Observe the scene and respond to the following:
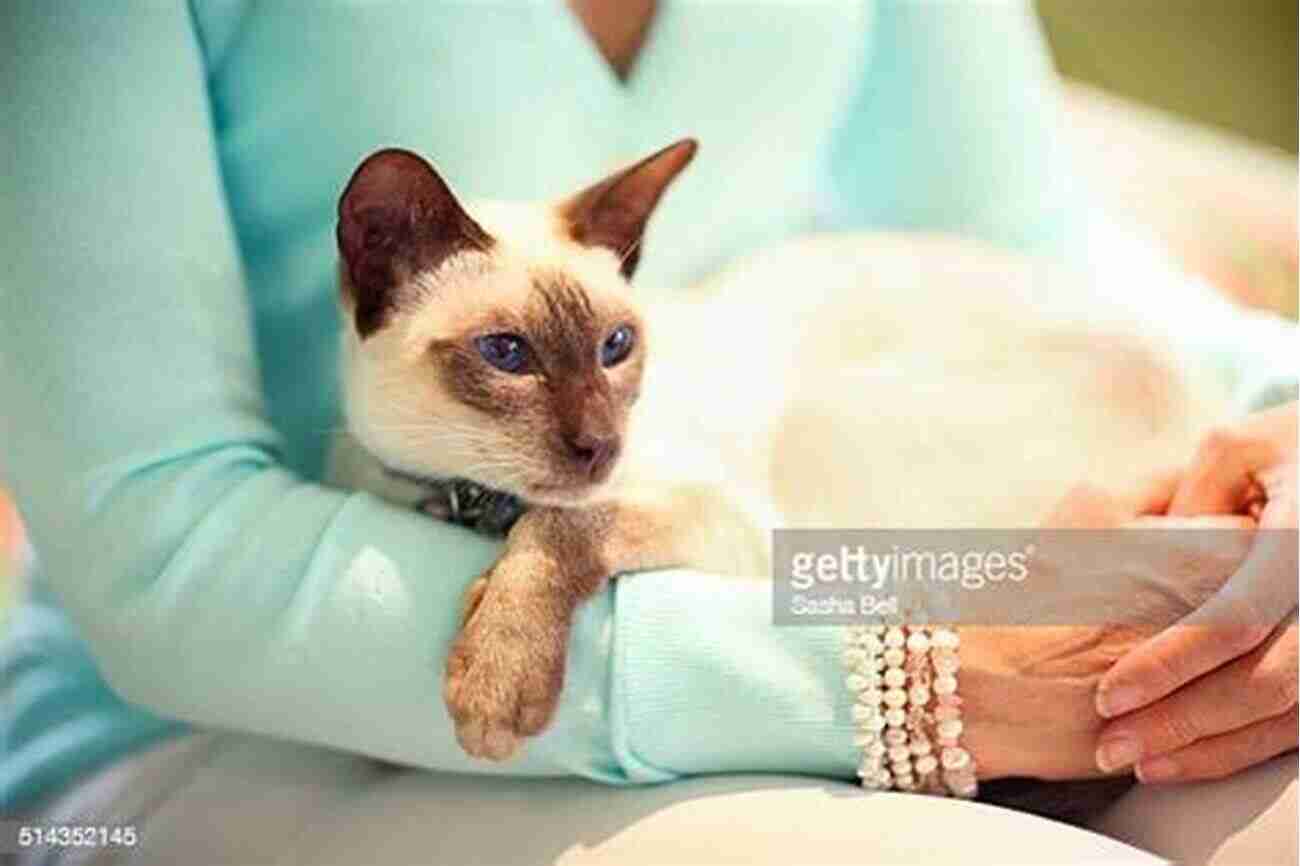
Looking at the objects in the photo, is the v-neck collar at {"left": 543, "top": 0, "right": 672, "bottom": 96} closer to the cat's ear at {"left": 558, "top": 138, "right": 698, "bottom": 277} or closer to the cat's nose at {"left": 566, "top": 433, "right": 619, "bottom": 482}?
the cat's ear at {"left": 558, "top": 138, "right": 698, "bottom": 277}

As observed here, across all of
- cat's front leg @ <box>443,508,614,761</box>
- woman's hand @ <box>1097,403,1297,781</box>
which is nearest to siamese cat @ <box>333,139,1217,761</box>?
cat's front leg @ <box>443,508,614,761</box>

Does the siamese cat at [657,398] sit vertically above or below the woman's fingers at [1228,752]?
above

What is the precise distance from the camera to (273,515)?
2.54ft

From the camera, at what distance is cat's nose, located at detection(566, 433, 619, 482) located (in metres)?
0.74

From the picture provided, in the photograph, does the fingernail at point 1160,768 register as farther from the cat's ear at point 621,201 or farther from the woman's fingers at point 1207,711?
the cat's ear at point 621,201

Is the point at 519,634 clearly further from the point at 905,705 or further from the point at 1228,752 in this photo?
the point at 1228,752

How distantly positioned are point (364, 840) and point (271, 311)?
248mm

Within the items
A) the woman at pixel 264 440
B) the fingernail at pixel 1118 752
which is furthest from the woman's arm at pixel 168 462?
the fingernail at pixel 1118 752

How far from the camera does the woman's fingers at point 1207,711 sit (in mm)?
762

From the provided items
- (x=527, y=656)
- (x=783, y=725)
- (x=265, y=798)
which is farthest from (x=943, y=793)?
(x=265, y=798)

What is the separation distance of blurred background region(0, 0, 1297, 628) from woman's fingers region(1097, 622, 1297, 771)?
29 centimetres

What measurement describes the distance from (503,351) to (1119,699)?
0.31 m

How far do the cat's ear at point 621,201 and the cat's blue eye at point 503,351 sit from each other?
6 cm

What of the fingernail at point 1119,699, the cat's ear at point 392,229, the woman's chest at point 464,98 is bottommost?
the fingernail at point 1119,699
